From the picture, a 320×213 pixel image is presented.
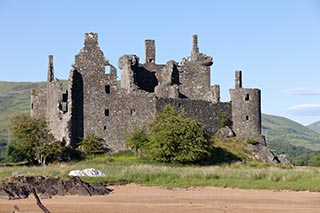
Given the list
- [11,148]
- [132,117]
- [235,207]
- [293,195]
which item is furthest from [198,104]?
[235,207]

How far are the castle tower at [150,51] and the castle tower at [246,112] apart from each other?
305 inches

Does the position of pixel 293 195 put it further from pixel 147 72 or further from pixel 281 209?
pixel 147 72

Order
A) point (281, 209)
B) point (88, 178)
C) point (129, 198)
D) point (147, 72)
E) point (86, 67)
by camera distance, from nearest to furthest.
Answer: point (281, 209), point (129, 198), point (88, 178), point (86, 67), point (147, 72)

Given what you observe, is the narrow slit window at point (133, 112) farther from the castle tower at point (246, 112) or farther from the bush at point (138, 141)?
the castle tower at point (246, 112)

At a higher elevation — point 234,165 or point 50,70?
point 50,70

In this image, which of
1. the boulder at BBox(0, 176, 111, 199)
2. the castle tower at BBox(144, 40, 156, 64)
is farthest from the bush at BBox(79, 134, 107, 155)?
the boulder at BBox(0, 176, 111, 199)

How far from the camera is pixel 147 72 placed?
2507 inches

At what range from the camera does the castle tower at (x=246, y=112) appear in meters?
61.6

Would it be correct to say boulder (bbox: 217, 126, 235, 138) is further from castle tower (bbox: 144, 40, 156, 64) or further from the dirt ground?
the dirt ground

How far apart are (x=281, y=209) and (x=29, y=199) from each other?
10.5 metres

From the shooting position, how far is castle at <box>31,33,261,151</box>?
57.8 metres

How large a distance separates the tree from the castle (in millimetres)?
2551

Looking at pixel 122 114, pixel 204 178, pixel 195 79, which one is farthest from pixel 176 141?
pixel 204 178

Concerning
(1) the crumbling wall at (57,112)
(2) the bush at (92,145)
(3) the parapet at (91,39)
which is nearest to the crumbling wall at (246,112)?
(2) the bush at (92,145)
